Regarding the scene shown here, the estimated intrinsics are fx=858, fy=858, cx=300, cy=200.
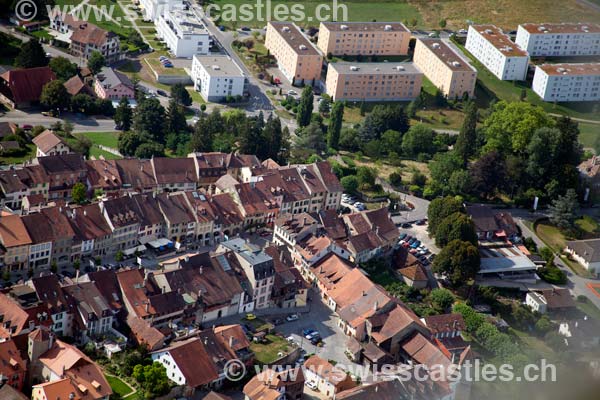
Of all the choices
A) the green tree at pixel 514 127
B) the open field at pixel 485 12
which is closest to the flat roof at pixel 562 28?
the open field at pixel 485 12

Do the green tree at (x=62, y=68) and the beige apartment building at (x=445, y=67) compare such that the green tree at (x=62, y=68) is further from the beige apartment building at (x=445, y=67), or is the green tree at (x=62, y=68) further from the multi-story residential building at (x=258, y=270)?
the beige apartment building at (x=445, y=67)

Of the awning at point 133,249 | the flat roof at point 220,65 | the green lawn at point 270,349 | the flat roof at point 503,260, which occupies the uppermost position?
the flat roof at point 220,65

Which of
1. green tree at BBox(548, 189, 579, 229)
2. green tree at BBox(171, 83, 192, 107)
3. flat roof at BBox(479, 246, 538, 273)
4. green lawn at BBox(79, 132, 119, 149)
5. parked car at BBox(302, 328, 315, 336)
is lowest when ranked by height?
flat roof at BBox(479, 246, 538, 273)

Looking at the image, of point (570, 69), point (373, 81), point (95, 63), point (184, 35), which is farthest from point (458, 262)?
point (184, 35)

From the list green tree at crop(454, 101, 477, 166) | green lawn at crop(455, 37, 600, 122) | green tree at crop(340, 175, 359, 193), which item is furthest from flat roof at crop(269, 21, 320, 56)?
green tree at crop(340, 175, 359, 193)

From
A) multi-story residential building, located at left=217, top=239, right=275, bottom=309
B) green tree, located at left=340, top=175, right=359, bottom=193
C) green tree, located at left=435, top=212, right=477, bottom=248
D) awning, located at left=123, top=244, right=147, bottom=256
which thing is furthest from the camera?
green tree, located at left=340, top=175, right=359, bottom=193

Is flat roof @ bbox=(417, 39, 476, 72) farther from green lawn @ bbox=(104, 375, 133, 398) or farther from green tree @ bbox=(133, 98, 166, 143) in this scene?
green lawn @ bbox=(104, 375, 133, 398)

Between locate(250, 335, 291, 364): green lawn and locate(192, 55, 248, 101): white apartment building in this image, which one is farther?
locate(192, 55, 248, 101): white apartment building

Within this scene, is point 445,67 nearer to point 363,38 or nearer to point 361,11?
point 363,38
